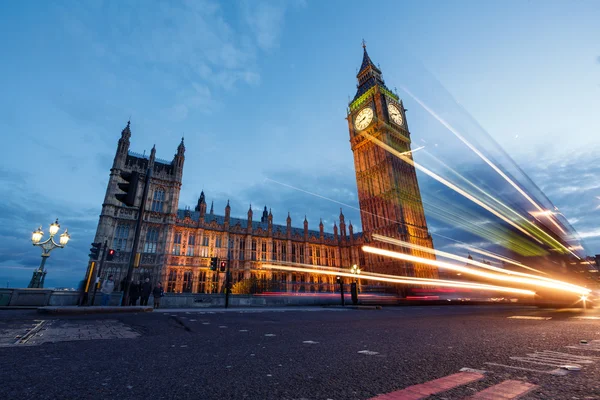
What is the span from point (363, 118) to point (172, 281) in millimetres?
44916

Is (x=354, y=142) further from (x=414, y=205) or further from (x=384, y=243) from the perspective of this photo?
(x=384, y=243)

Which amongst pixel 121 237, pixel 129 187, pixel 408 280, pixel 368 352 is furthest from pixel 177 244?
pixel 368 352

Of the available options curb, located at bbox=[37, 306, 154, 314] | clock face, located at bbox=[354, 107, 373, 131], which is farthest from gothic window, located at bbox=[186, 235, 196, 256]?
clock face, located at bbox=[354, 107, 373, 131]

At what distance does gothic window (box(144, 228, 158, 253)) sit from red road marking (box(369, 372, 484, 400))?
37.7 meters

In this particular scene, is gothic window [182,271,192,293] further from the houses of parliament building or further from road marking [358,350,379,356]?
road marking [358,350,379,356]

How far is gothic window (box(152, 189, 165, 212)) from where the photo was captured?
120 feet

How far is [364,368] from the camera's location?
8.27 ft

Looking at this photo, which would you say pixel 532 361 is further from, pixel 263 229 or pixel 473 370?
pixel 263 229

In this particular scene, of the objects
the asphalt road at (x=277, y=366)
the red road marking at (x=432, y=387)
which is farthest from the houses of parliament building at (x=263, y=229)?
the red road marking at (x=432, y=387)

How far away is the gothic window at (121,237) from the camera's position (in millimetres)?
32375

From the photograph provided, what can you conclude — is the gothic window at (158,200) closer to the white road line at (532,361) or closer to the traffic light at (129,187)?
the traffic light at (129,187)

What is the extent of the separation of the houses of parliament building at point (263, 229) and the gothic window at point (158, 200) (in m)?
0.13

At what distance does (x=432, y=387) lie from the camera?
1915 mm

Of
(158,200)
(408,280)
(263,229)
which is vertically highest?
(158,200)
